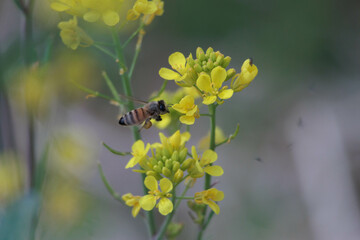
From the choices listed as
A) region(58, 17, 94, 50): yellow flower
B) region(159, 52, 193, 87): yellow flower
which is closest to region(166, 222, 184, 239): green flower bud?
region(159, 52, 193, 87): yellow flower

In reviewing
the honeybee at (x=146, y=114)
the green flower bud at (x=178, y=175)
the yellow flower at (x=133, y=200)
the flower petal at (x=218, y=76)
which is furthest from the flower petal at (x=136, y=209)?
the flower petal at (x=218, y=76)

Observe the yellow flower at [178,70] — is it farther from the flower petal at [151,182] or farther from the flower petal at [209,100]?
the flower petal at [151,182]

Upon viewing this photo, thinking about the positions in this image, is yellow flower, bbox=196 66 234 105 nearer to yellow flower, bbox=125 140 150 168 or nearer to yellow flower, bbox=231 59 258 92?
yellow flower, bbox=231 59 258 92

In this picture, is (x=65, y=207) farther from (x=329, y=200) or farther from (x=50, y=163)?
(x=329, y=200)

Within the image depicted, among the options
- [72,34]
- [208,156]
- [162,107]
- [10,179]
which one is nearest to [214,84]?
[208,156]

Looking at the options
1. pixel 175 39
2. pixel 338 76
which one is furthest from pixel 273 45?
pixel 175 39

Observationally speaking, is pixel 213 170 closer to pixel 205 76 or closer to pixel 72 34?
pixel 205 76
